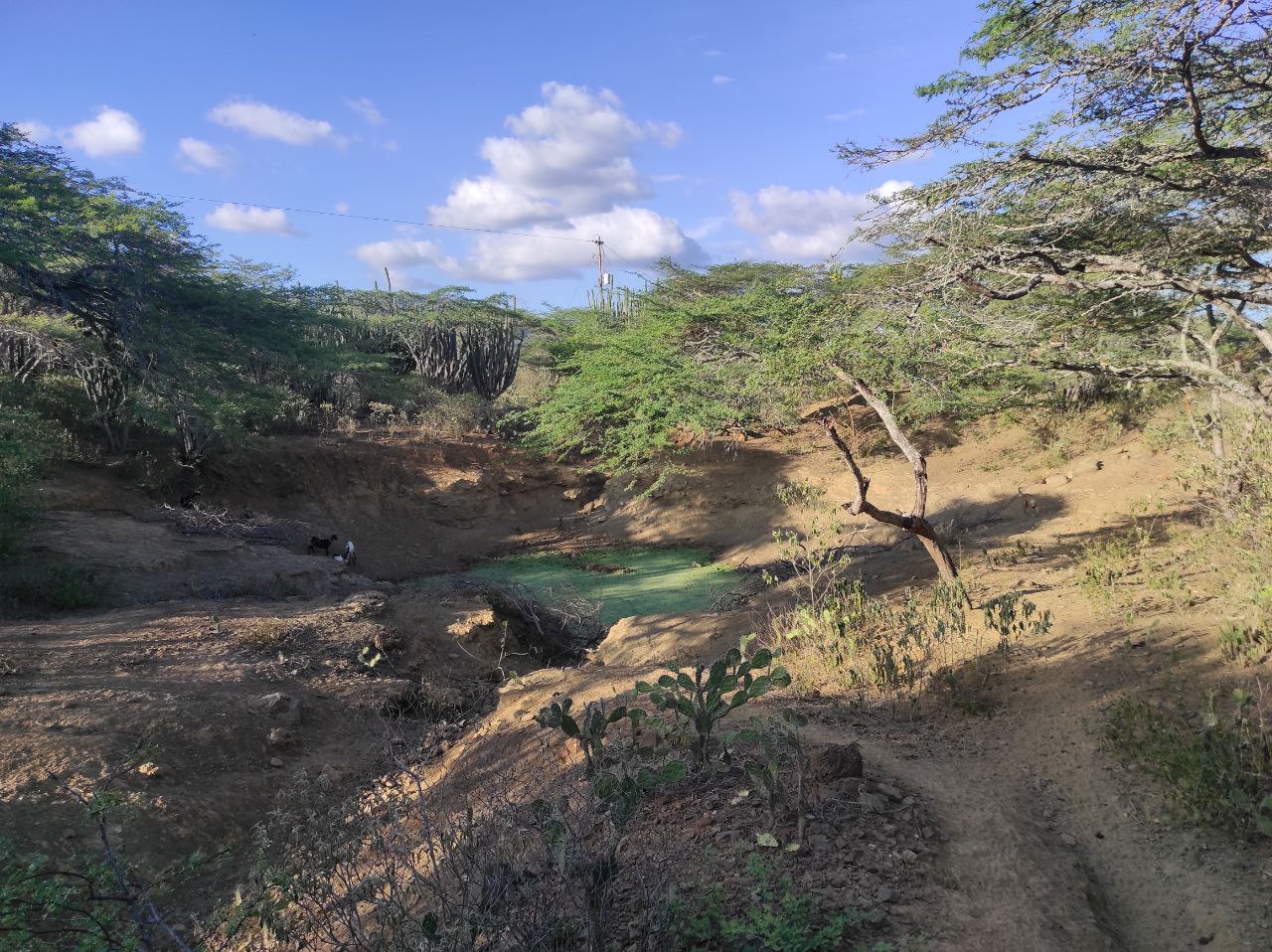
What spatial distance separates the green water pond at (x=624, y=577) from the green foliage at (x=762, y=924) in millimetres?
7719

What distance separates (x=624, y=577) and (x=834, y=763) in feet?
34.9

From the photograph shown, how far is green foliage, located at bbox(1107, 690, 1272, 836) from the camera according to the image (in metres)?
3.15

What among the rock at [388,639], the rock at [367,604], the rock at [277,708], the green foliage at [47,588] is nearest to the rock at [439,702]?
the rock at [388,639]

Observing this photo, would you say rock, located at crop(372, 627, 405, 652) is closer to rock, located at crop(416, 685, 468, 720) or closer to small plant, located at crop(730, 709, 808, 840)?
rock, located at crop(416, 685, 468, 720)

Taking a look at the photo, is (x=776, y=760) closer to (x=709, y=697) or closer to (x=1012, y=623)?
(x=709, y=697)

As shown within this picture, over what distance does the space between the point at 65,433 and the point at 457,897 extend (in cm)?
1413

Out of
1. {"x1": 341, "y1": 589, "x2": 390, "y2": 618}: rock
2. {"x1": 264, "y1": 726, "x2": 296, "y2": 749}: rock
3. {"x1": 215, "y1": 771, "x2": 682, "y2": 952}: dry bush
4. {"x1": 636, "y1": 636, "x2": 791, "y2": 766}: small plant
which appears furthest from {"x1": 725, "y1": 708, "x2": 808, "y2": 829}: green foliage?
{"x1": 341, "y1": 589, "x2": 390, "y2": 618}: rock

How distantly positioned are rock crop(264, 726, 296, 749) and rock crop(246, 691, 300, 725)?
19cm

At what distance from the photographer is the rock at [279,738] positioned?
18.0 ft

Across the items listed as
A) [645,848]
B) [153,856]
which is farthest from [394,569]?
[645,848]

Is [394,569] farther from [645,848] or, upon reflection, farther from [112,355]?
[645,848]

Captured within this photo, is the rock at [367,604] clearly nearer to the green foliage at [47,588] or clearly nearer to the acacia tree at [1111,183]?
the green foliage at [47,588]

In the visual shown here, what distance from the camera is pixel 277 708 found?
5875 mm

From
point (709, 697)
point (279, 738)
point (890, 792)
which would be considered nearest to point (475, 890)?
point (709, 697)
